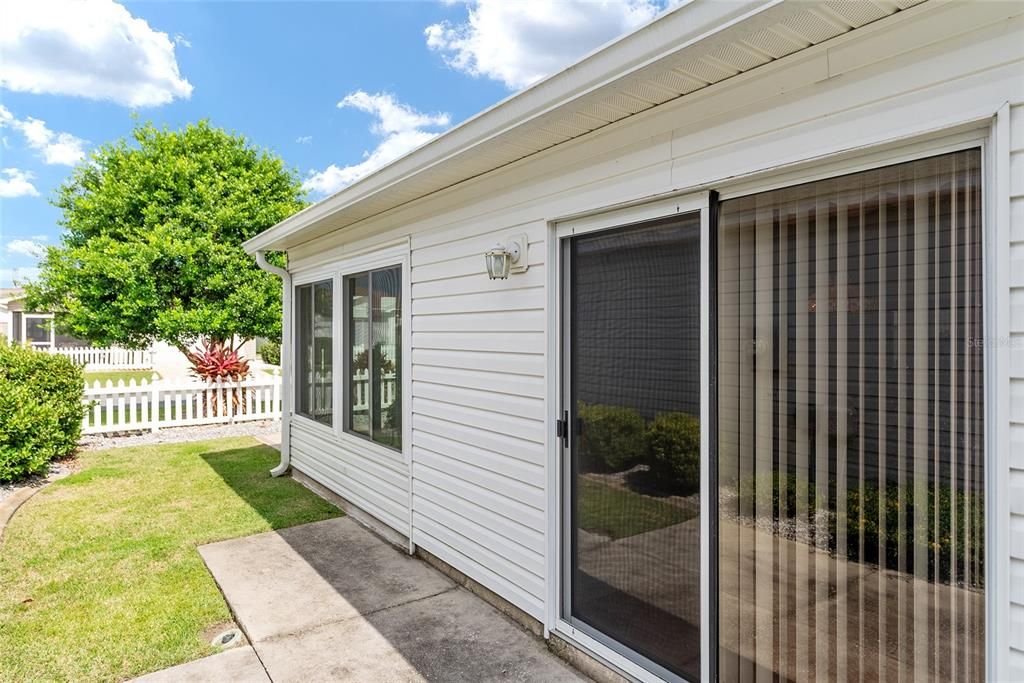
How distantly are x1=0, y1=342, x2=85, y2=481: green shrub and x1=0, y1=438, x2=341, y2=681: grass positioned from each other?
41 cm

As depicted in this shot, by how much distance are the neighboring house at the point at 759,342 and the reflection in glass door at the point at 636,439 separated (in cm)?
1

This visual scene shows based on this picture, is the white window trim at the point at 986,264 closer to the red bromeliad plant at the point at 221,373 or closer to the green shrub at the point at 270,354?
the red bromeliad plant at the point at 221,373

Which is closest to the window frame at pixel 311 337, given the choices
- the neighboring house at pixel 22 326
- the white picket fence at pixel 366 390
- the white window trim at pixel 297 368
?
the white window trim at pixel 297 368

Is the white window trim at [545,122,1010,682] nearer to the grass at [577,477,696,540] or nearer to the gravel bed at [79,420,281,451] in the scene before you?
the grass at [577,477,696,540]

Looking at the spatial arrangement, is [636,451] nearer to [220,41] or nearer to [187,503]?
[187,503]

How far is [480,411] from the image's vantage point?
11.4 feet

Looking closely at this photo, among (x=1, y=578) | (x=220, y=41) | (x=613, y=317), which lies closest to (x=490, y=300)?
(x=613, y=317)

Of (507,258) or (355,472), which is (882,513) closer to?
(507,258)

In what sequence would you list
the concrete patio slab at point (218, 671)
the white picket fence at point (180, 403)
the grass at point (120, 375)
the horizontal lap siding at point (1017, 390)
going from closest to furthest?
the horizontal lap siding at point (1017, 390), the concrete patio slab at point (218, 671), the white picket fence at point (180, 403), the grass at point (120, 375)

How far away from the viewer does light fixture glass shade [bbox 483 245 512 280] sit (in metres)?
3.15

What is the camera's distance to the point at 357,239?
497 cm

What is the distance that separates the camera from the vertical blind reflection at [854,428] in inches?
63.4

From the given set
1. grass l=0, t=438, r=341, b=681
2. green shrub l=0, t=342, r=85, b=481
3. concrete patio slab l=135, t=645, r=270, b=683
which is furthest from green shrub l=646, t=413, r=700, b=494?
green shrub l=0, t=342, r=85, b=481

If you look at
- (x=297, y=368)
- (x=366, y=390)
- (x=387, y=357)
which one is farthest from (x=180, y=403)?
(x=387, y=357)
